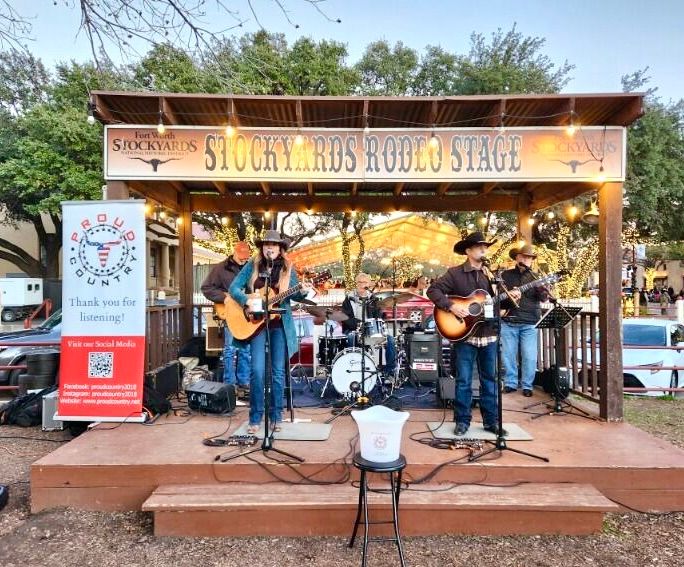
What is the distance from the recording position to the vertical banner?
5.02 m

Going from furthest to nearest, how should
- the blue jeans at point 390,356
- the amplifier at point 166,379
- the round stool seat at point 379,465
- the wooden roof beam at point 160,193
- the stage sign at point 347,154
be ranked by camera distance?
1. the blue jeans at point 390,356
2. the wooden roof beam at point 160,193
3. the amplifier at point 166,379
4. the stage sign at point 347,154
5. the round stool seat at point 379,465

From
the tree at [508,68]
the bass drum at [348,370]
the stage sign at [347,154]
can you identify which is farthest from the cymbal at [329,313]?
the tree at [508,68]

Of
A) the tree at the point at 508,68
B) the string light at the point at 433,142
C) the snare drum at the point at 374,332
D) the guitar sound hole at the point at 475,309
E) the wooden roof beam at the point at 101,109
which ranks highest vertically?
the tree at the point at 508,68

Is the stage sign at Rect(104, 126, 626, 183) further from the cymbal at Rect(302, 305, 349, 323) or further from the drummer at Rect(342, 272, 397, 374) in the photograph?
the cymbal at Rect(302, 305, 349, 323)

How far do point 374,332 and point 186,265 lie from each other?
3316 millimetres

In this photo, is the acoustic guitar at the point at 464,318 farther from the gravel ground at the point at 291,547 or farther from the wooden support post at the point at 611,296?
the gravel ground at the point at 291,547

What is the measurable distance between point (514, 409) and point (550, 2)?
14.4 ft

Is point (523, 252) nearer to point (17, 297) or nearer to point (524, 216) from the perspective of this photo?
point (524, 216)

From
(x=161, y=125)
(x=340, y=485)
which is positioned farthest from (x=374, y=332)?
(x=161, y=125)

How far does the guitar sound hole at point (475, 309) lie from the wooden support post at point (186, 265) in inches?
185

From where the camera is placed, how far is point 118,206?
201 inches

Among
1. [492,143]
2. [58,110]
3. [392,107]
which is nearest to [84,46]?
[392,107]

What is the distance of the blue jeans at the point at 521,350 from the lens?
6.45 metres

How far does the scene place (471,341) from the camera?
444 centimetres
